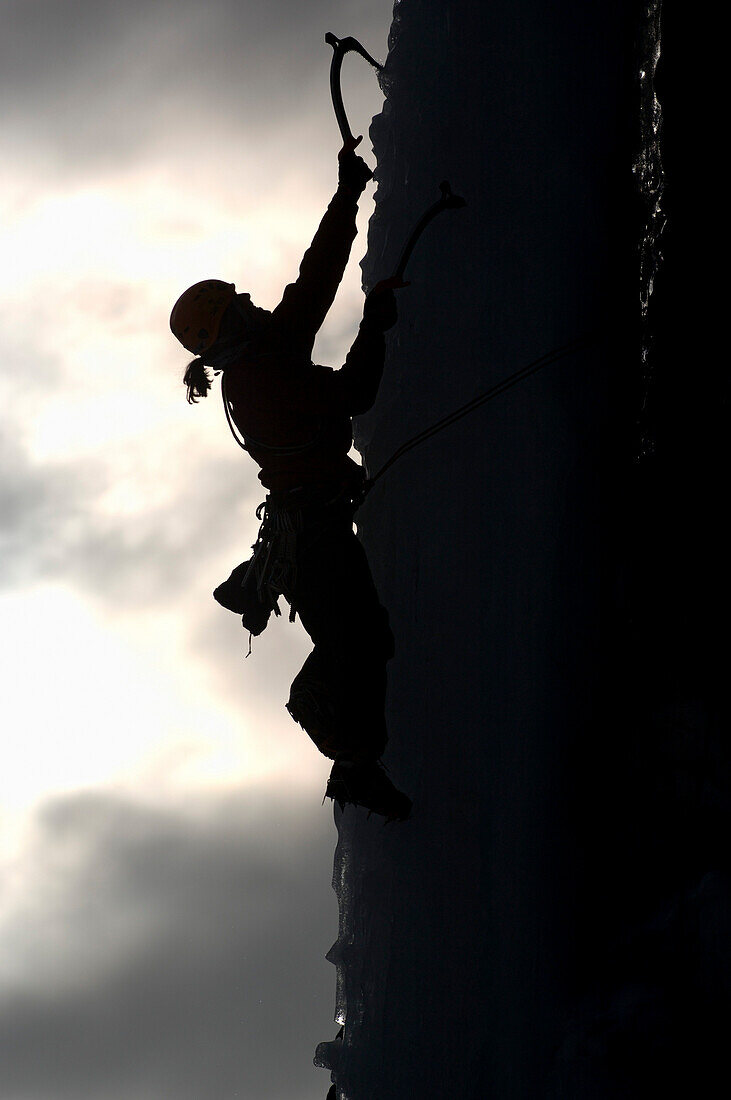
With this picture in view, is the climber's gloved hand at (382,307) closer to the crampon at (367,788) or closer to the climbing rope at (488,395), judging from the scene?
the climbing rope at (488,395)

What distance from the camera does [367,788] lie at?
14.0 feet

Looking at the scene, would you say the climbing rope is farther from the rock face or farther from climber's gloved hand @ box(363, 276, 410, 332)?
climber's gloved hand @ box(363, 276, 410, 332)

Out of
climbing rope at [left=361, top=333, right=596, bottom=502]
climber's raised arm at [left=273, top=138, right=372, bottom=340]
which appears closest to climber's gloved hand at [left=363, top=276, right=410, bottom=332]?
climber's raised arm at [left=273, top=138, right=372, bottom=340]

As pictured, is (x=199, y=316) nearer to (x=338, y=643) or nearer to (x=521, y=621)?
(x=338, y=643)

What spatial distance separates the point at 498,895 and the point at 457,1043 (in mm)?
510

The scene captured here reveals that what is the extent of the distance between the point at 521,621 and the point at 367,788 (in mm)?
783

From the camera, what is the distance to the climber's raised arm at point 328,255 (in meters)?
4.24

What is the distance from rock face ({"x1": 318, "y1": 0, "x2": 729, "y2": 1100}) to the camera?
382 cm

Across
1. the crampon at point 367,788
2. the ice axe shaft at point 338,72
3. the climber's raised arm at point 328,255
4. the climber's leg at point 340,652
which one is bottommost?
the crampon at point 367,788

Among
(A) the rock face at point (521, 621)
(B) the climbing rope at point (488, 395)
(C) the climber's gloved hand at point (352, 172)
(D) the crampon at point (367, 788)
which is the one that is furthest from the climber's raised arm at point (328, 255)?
(D) the crampon at point (367, 788)

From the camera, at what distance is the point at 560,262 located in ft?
14.2

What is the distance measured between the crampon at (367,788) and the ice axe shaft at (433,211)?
174 cm

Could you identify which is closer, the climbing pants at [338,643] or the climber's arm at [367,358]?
the climbing pants at [338,643]

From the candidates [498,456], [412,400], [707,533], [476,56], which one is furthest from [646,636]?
[476,56]
